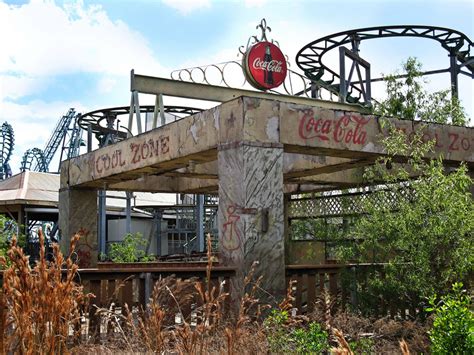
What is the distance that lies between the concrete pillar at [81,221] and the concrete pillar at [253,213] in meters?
5.28

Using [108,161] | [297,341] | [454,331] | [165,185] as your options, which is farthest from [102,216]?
[454,331]

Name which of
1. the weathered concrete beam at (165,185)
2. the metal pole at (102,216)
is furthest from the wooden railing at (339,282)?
the metal pole at (102,216)

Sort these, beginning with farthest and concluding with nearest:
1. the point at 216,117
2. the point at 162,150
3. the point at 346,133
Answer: the point at 162,150
the point at 346,133
the point at 216,117

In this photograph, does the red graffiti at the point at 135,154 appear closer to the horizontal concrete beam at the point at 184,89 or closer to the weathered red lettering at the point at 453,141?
the horizontal concrete beam at the point at 184,89

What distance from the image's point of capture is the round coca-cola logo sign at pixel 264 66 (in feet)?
37.4

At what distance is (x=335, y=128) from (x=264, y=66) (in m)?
3.67

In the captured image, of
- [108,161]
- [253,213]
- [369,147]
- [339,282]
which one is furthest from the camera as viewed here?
[108,161]

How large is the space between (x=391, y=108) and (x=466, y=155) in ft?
9.15

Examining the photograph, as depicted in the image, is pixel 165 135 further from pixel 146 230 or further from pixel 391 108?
pixel 146 230

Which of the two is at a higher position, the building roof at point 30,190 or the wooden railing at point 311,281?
the building roof at point 30,190

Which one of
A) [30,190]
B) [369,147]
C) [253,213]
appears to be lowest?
[253,213]

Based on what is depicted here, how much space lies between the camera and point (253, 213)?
7.25 meters

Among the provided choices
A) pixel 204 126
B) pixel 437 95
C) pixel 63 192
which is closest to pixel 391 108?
pixel 437 95

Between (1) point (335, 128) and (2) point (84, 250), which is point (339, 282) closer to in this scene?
(1) point (335, 128)
